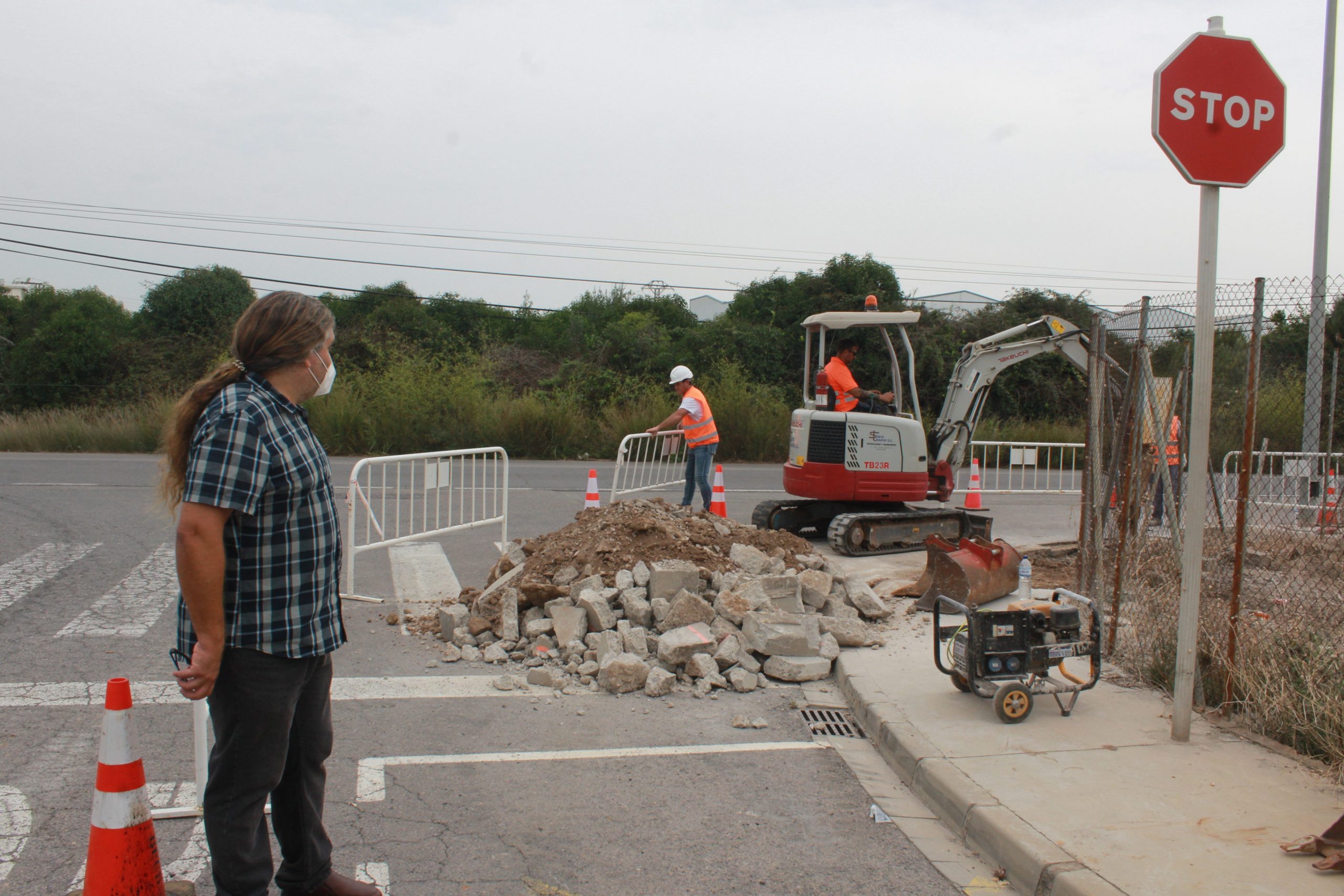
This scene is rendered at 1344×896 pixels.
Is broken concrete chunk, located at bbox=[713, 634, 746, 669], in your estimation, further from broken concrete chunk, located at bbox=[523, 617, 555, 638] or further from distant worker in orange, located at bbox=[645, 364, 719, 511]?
distant worker in orange, located at bbox=[645, 364, 719, 511]

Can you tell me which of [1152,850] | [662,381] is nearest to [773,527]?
[1152,850]

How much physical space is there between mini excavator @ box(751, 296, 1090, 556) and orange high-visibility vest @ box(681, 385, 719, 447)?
1.04 metres

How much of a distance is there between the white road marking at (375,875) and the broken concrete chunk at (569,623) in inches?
107

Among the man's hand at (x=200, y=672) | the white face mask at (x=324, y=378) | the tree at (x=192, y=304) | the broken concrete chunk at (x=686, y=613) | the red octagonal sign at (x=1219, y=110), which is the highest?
the tree at (x=192, y=304)

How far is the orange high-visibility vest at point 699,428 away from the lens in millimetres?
11117

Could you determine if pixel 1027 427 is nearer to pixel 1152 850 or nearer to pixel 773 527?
pixel 773 527

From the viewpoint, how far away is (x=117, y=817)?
2832 millimetres

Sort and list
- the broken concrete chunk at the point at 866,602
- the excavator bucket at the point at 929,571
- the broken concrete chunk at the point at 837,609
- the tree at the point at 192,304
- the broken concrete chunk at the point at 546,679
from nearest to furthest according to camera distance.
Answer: the broken concrete chunk at the point at 546,679 → the broken concrete chunk at the point at 837,609 → the broken concrete chunk at the point at 866,602 → the excavator bucket at the point at 929,571 → the tree at the point at 192,304

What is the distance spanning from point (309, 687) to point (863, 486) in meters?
7.76

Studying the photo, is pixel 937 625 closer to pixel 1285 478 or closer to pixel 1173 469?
pixel 1285 478

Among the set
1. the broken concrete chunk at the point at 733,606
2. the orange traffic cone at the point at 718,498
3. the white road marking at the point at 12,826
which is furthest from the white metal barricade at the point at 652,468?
the white road marking at the point at 12,826

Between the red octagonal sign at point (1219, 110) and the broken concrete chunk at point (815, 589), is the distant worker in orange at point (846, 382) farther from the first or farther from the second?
the red octagonal sign at point (1219, 110)

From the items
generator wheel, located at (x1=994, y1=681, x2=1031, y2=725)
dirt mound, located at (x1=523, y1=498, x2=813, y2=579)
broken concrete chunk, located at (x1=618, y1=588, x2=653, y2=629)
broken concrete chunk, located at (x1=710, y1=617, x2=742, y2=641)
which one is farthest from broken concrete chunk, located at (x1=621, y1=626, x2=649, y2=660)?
generator wheel, located at (x1=994, y1=681, x2=1031, y2=725)

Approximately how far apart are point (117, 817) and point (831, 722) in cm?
355
